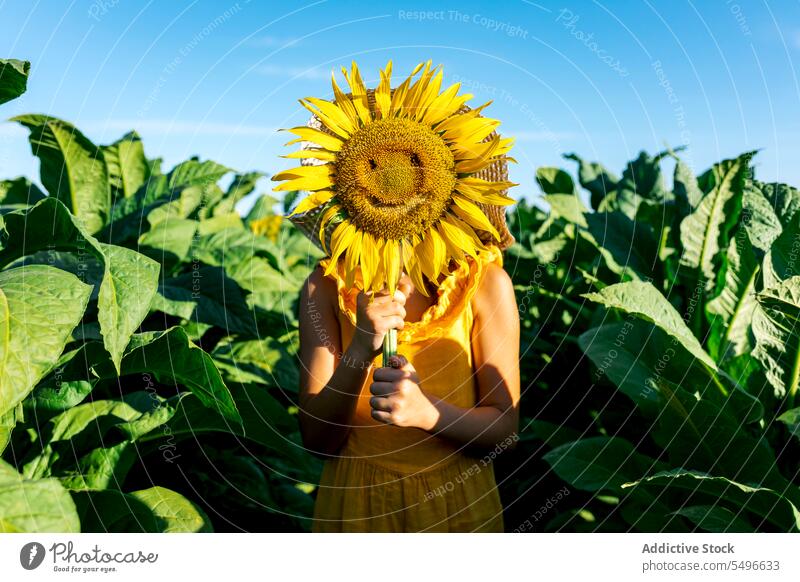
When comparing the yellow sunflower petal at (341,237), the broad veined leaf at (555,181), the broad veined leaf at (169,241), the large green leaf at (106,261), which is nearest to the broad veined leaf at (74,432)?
the large green leaf at (106,261)

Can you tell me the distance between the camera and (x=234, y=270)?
4.26 meters

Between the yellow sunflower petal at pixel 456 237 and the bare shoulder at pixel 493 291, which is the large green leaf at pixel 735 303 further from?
the yellow sunflower petal at pixel 456 237

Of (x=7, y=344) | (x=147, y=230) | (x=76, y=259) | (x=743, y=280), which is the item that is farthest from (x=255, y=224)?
(x=7, y=344)

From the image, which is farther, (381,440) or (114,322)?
(381,440)

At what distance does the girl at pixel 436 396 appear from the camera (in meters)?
2.37

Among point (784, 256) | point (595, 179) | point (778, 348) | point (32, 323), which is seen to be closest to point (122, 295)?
point (32, 323)

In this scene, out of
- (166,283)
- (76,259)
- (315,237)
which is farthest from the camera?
(166,283)

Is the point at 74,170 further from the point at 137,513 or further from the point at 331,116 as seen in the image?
the point at 331,116

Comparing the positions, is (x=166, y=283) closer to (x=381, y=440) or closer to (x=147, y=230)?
(x=147, y=230)

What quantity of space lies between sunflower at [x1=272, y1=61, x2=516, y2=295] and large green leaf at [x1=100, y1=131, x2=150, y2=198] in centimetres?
289

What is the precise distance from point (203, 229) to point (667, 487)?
2.99 m

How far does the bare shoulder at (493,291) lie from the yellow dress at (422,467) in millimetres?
31
